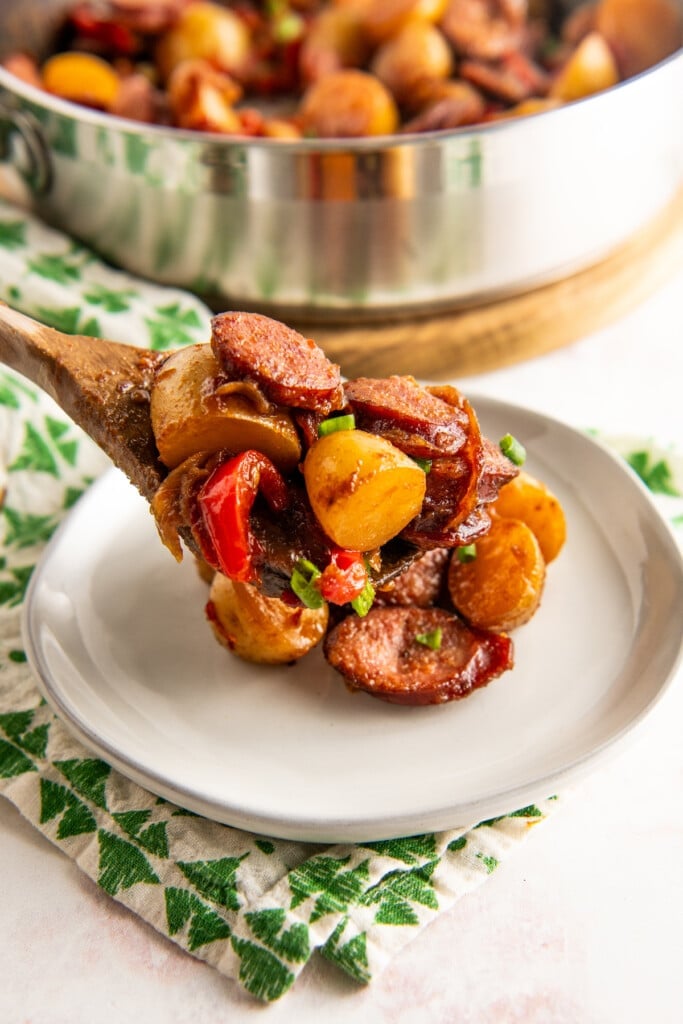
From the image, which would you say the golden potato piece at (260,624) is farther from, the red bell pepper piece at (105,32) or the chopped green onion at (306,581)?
the red bell pepper piece at (105,32)

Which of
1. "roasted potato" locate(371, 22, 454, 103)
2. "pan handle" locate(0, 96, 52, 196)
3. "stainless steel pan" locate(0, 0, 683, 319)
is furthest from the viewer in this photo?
"roasted potato" locate(371, 22, 454, 103)

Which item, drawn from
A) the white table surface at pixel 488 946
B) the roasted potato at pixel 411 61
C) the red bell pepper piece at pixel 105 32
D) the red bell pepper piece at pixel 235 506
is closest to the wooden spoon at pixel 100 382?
the red bell pepper piece at pixel 235 506

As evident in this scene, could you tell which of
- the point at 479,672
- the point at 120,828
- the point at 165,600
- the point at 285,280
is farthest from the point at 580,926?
the point at 285,280

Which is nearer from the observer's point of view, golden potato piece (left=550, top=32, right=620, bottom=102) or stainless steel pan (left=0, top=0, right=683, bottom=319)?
stainless steel pan (left=0, top=0, right=683, bottom=319)

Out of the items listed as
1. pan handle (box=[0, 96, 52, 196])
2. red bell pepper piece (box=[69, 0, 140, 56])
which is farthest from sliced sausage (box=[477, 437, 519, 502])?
red bell pepper piece (box=[69, 0, 140, 56])

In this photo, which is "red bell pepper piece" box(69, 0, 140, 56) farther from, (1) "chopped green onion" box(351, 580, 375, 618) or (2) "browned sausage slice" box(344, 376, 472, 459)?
(1) "chopped green onion" box(351, 580, 375, 618)

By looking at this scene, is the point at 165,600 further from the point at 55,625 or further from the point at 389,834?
the point at 389,834

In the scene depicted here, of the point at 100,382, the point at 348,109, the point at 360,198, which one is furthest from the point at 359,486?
the point at 348,109
